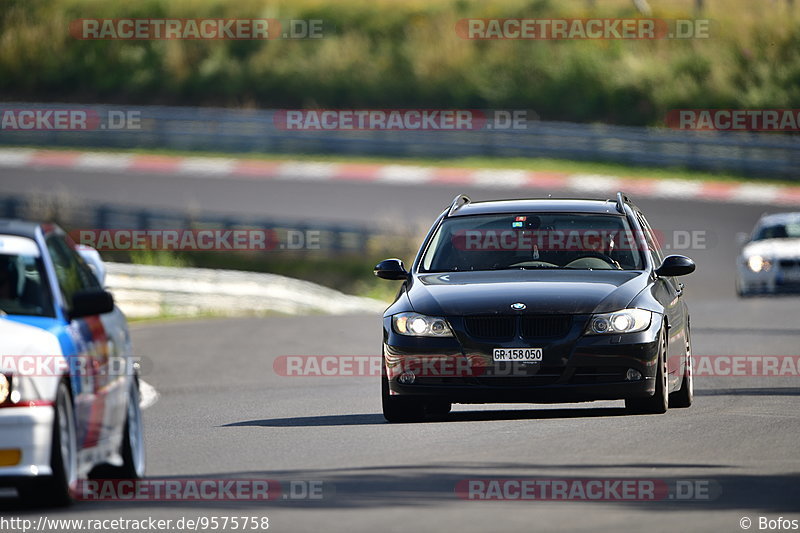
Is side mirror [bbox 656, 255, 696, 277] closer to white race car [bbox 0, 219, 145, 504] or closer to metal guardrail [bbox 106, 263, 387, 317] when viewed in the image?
white race car [bbox 0, 219, 145, 504]

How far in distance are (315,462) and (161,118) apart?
121ft

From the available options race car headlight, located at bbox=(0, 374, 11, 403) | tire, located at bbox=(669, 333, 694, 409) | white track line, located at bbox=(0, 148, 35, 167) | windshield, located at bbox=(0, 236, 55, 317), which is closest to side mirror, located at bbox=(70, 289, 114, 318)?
windshield, located at bbox=(0, 236, 55, 317)

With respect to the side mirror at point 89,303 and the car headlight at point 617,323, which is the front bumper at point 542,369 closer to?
the car headlight at point 617,323

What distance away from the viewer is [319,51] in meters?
54.1

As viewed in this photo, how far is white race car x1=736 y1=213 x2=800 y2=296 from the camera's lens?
1049 inches

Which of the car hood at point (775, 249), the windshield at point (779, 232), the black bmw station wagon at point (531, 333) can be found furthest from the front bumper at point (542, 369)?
the windshield at point (779, 232)

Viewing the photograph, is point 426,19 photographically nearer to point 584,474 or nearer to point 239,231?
point 239,231

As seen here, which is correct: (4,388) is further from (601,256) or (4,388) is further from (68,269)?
(601,256)

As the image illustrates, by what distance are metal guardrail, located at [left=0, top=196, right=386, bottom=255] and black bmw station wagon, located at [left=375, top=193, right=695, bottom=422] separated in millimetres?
16736

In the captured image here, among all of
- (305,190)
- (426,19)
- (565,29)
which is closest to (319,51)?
(426,19)

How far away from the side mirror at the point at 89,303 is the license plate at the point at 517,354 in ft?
11.5

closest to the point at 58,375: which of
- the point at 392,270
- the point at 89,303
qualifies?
the point at 89,303

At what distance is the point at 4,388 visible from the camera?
8328mm

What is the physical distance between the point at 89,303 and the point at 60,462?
36.5 inches
